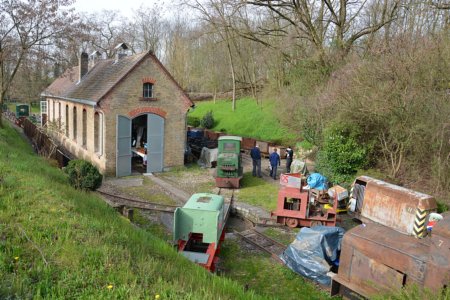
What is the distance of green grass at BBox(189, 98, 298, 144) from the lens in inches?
1236

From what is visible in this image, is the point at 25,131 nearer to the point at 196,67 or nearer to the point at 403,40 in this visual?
the point at 196,67

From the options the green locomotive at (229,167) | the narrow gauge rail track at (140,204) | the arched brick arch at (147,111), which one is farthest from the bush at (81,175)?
the green locomotive at (229,167)

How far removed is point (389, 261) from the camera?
8055mm

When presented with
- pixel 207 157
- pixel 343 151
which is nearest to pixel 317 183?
pixel 343 151

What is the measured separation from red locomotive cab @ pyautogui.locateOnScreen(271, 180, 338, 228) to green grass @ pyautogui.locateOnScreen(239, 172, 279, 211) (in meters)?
1.83

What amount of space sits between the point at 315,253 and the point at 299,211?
384 centimetres

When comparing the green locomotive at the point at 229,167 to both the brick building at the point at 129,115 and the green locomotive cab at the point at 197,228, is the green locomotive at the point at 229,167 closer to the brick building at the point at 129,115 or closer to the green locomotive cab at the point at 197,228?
the brick building at the point at 129,115

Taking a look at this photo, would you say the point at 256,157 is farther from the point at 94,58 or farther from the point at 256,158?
the point at 94,58

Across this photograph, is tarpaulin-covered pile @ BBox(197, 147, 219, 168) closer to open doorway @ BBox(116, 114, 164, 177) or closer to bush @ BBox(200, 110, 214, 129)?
Result: open doorway @ BBox(116, 114, 164, 177)

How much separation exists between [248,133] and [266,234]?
21404mm

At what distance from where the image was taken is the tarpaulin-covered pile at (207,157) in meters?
22.8

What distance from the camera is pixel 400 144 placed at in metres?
17.6

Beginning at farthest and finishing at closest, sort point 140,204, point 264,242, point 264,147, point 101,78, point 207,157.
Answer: point 264,147 → point 207,157 → point 101,78 → point 140,204 → point 264,242

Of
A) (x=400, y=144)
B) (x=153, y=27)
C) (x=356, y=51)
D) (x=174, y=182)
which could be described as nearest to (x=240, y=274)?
(x=174, y=182)
